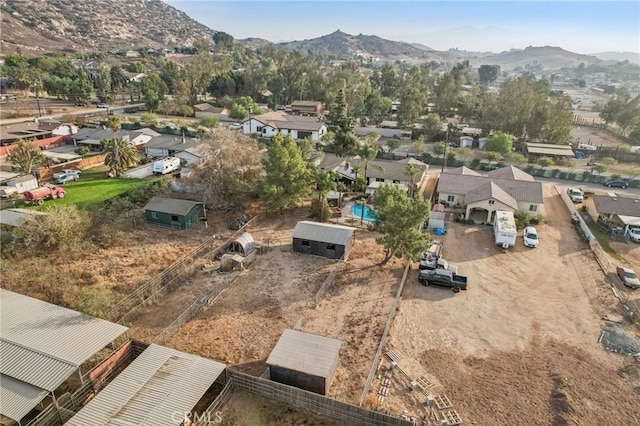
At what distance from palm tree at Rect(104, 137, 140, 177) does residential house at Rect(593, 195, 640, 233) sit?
5229 centimetres

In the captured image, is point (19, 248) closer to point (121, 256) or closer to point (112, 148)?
point (121, 256)

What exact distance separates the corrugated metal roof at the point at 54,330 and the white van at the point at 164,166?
28.3m

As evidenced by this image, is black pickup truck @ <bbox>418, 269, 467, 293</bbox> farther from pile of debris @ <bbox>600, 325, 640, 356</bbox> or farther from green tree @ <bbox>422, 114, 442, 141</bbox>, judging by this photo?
green tree @ <bbox>422, 114, 442, 141</bbox>

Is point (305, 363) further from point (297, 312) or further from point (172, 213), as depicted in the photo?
point (172, 213)

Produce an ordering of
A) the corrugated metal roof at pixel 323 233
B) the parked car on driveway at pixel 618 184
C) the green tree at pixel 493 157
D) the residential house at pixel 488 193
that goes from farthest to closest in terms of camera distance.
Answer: the green tree at pixel 493 157
the parked car on driveway at pixel 618 184
the residential house at pixel 488 193
the corrugated metal roof at pixel 323 233

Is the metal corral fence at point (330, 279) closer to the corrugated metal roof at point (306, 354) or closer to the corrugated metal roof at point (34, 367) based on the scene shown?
the corrugated metal roof at point (306, 354)

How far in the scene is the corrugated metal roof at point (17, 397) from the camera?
599 inches

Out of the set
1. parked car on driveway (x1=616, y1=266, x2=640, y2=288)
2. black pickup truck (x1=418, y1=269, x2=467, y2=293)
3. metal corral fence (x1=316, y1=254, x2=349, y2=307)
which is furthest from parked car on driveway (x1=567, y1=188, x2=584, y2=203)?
metal corral fence (x1=316, y1=254, x2=349, y2=307)

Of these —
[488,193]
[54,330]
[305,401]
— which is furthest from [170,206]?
[488,193]

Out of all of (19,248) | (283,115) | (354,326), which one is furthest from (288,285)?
(283,115)

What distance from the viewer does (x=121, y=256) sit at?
97.8 ft

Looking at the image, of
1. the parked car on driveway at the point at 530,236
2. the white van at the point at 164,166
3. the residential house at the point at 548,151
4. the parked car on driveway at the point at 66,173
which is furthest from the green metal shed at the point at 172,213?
the residential house at the point at 548,151

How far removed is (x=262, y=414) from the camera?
17031 mm

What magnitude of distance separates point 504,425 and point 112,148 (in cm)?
4818
